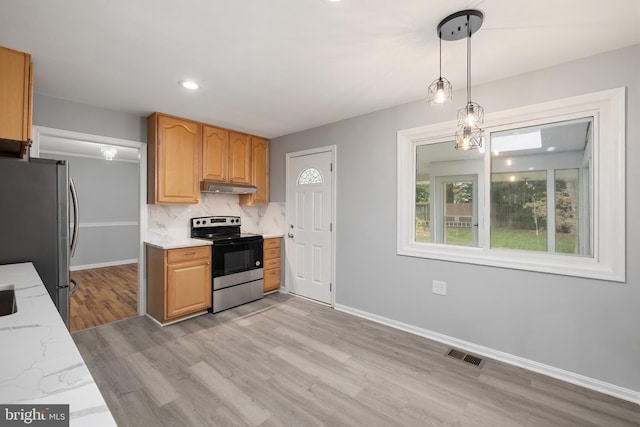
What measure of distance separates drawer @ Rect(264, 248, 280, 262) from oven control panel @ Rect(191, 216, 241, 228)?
653 mm

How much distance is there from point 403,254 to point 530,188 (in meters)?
1.27

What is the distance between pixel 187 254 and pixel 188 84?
1.79m

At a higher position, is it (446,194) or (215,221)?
(446,194)

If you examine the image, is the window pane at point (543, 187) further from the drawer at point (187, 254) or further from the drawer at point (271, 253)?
the drawer at point (187, 254)

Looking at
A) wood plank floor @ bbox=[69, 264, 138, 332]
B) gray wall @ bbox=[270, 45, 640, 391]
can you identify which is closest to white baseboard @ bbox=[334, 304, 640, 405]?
gray wall @ bbox=[270, 45, 640, 391]

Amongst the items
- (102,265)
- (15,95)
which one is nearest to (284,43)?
(15,95)

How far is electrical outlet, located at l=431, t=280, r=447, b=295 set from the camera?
9.09 feet

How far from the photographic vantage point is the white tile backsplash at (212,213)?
11.7ft

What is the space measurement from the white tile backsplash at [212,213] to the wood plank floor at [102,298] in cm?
101

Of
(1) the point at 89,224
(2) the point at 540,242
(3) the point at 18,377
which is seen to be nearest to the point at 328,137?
(2) the point at 540,242

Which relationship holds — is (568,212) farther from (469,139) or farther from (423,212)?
(469,139)

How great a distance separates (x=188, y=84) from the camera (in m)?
2.52

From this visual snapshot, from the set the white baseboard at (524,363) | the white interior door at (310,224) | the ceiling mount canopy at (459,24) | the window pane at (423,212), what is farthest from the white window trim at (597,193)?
the white interior door at (310,224)

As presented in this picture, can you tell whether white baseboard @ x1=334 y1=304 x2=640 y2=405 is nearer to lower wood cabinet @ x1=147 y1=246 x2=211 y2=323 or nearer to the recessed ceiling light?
lower wood cabinet @ x1=147 y1=246 x2=211 y2=323
